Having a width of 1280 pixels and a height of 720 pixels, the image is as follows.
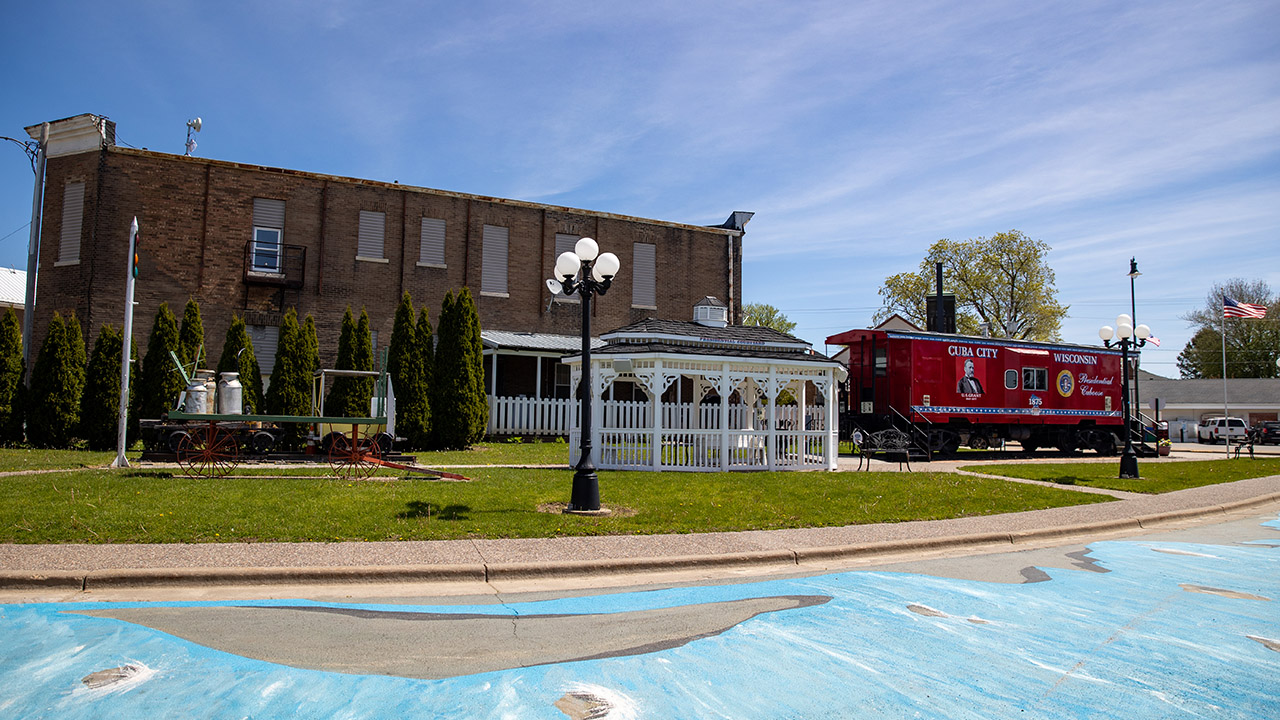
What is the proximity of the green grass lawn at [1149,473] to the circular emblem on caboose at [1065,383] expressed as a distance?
4.41 metres

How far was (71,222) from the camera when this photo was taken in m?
24.1

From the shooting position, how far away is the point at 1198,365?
78438mm

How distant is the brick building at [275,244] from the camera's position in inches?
942

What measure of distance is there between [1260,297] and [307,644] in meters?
82.8

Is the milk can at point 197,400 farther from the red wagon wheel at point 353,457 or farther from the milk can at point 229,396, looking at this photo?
the red wagon wheel at point 353,457

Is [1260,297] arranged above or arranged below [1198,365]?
above

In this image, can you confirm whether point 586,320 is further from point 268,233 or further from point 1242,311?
point 1242,311

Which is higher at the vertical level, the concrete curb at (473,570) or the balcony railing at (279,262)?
the balcony railing at (279,262)

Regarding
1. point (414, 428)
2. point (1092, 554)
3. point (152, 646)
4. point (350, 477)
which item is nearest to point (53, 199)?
point (414, 428)

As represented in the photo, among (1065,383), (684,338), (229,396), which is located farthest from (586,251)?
(1065,383)

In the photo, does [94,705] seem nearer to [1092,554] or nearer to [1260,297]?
[1092,554]

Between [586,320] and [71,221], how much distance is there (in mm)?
21791

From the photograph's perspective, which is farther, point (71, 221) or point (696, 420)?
point (71, 221)

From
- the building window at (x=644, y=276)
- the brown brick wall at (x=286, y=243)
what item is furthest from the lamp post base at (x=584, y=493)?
the building window at (x=644, y=276)
